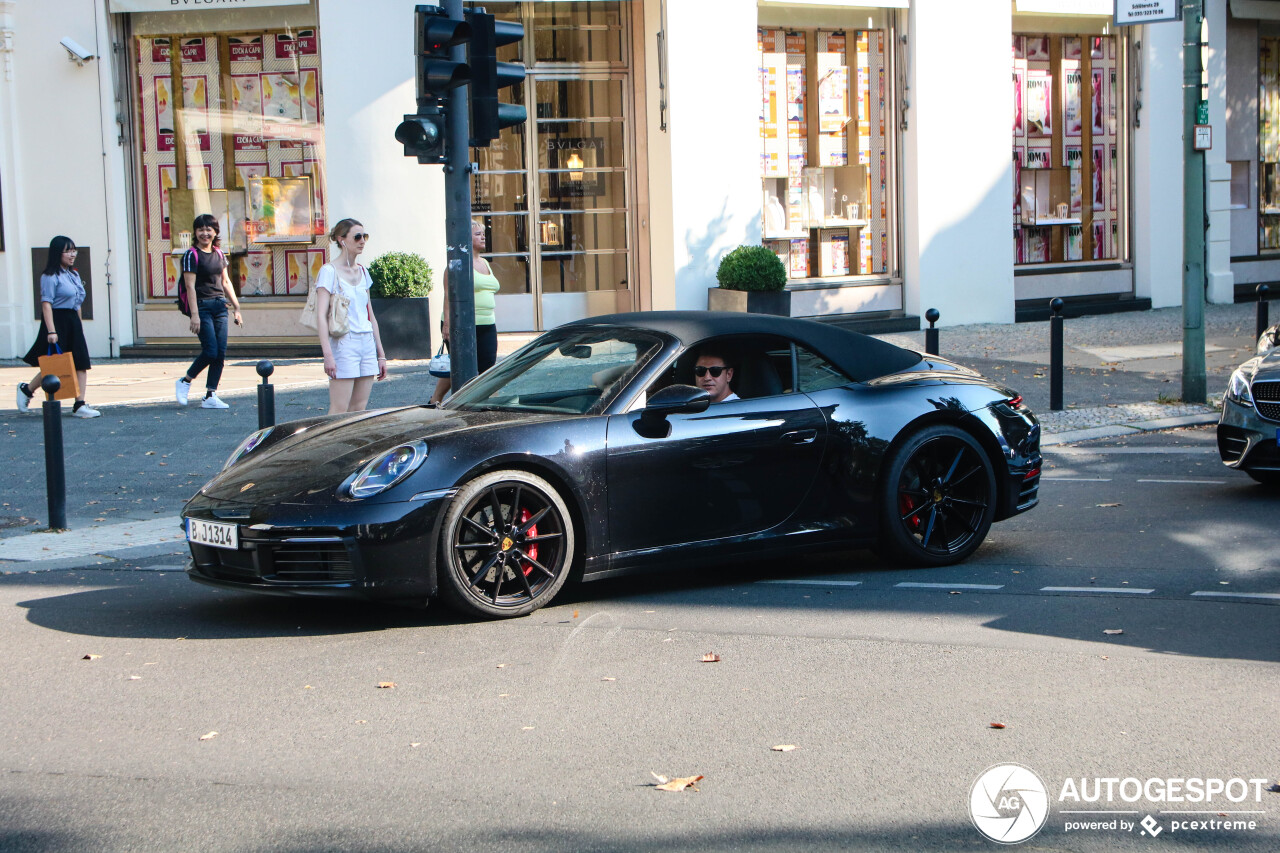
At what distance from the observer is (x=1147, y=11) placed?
12.7m

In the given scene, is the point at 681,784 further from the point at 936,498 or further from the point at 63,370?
the point at 63,370

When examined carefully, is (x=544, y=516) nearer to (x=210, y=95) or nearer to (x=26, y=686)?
(x=26, y=686)

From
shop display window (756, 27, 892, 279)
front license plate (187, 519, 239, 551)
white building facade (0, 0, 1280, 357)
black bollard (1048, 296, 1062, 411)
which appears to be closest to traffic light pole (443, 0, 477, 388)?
front license plate (187, 519, 239, 551)

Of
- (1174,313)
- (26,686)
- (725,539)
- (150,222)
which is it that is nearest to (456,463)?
(725,539)

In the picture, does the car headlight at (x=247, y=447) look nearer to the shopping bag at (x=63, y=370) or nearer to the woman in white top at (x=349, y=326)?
the woman in white top at (x=349, y=326)

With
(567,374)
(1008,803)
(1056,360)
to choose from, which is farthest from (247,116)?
(1008,803)

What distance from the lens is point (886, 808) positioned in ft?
12.8

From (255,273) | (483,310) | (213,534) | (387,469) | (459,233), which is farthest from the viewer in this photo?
(255,273)

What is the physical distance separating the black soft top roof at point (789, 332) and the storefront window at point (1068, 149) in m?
14.8

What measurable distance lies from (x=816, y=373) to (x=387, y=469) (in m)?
2.26

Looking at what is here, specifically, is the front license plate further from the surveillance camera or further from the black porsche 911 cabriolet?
the surveillance camera

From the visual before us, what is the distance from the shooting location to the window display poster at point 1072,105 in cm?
2141

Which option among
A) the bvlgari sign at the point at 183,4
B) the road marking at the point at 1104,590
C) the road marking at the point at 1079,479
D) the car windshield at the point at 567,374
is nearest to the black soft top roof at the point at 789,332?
the car windshield at the point at 567,374

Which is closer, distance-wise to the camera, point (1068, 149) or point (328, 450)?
point (328, 450)
